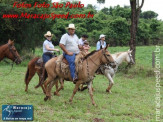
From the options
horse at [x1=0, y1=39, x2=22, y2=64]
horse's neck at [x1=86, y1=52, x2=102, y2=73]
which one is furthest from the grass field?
horse at [x1=0, y1=39, x2=22, y2=64]

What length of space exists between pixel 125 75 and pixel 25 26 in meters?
9.91

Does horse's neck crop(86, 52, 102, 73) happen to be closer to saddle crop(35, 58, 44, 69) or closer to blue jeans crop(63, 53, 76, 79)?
blue jeans crop(63, 53, 76, 79)

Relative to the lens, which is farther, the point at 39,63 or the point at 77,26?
the point at 77,26

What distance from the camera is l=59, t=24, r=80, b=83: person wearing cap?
737cm

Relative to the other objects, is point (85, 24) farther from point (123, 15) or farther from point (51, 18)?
point (51, 18)

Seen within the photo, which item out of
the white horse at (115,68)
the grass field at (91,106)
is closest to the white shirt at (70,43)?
the grass field at (91,106)

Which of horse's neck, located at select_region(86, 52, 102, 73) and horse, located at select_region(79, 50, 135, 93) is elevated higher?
horse's neck, located at select_region(86, 52, 102, 73)

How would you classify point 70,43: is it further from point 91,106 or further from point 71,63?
point 91,106

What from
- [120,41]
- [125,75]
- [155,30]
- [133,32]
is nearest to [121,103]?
[125,75]

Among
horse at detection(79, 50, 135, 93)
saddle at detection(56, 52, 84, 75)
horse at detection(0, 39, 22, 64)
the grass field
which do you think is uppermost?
horse at detection(0, 39, 22, 64)

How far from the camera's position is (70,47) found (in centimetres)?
756

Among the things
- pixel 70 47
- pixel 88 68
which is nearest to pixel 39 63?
pixel 70 47

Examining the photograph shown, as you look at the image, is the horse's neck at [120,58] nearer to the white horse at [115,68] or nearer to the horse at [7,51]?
the white horse at [115,68]

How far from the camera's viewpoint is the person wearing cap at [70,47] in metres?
7.37
